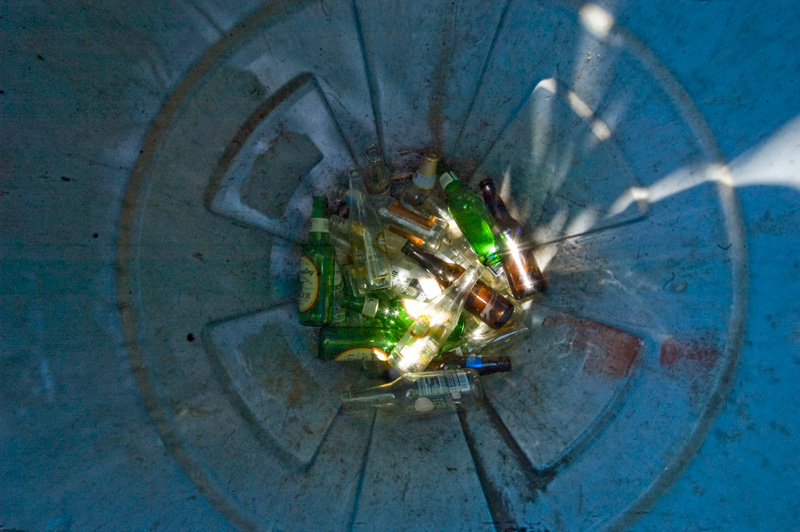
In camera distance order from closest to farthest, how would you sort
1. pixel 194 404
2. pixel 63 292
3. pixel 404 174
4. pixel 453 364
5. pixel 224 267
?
pixel 63 292
pixel 194 404
pixel 224 267
pixel 453 364
pixel 404 174

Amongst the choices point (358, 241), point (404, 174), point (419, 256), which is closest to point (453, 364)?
point (419, 256)

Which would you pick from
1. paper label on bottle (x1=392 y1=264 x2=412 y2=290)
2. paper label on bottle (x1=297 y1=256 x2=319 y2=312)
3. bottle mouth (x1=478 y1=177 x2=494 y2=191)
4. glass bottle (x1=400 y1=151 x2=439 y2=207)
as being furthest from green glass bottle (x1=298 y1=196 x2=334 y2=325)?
bottle mouth (x1=478 y1=177 x2=494 y2=191)

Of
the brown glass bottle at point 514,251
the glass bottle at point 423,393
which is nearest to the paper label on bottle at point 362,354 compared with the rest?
the glass bottle at point 423,393

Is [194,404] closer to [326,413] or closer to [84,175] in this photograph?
[326,413]

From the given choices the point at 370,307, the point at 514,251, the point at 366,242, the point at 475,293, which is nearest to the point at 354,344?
the point at 370,307

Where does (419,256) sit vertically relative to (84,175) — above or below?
above
